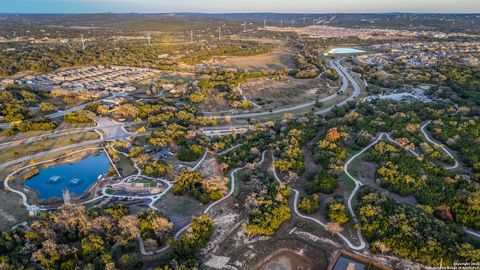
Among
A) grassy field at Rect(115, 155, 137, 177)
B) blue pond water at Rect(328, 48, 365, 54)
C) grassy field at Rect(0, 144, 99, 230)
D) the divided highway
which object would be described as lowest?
grassy field at Rect(0, 144, 99, 230)

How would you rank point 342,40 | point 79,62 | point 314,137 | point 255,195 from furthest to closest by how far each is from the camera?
point 342,40, point 79,62, point 314,137, point 255,195

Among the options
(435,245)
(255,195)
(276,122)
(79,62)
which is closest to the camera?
(435,245)

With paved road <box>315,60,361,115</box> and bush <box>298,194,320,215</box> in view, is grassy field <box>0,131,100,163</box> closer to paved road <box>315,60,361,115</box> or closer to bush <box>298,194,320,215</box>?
bush <box>298,194,320,215</box>

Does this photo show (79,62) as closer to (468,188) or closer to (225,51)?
(225,51)

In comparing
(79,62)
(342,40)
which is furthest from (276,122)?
(342,40)

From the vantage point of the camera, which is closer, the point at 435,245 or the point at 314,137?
the point at 435,245

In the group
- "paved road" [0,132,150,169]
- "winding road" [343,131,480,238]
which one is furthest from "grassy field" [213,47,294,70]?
"paved road" [0,132,150,169]

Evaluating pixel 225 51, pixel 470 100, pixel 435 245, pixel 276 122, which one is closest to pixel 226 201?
pixel 435 245

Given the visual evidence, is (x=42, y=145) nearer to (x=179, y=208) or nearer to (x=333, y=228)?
(x=179, y=208)

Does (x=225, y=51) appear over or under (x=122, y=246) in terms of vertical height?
over
